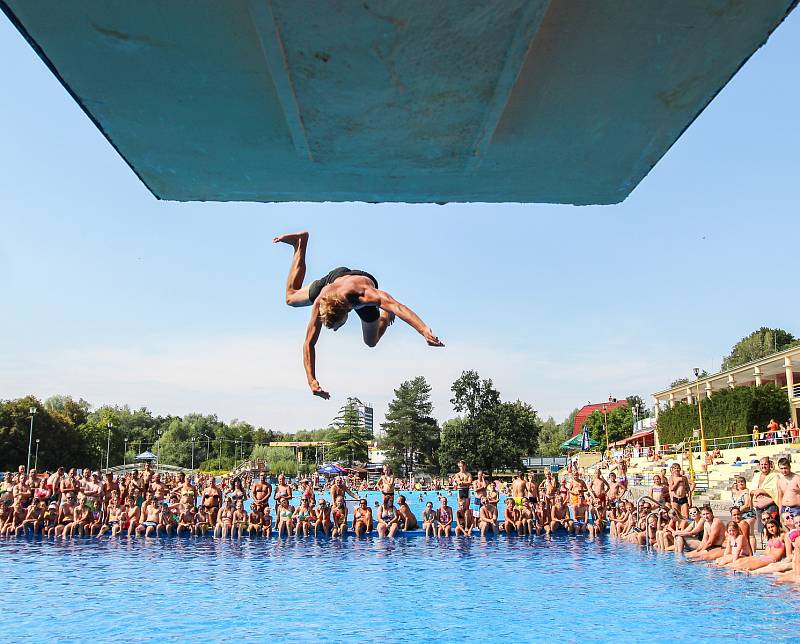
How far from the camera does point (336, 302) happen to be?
12.3ft

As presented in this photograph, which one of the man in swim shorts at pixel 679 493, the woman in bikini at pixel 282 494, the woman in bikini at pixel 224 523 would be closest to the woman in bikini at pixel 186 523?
the woman in bikini at pixel 224 523

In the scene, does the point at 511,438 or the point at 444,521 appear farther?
the point at 511,438

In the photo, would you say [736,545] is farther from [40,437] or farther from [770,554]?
[40,437]

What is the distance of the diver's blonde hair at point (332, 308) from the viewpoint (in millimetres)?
3760

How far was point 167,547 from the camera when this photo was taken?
→ 12891 mm

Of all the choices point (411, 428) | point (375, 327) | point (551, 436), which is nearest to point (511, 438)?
point (411, 428)

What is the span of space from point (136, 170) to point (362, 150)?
0.87 metres

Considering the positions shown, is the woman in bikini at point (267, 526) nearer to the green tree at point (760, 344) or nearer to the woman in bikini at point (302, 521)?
the woman in bikini at point (302, 521)

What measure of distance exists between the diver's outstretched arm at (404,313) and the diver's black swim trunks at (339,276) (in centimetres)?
21

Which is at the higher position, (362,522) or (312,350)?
(312,350)

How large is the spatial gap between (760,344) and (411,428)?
1385 inches

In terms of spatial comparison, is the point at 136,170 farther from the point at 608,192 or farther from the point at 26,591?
the point at 26,591

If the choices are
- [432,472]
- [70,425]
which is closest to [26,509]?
[70,425]

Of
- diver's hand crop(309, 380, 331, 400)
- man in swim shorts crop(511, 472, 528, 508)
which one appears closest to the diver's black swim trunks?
diver's hand crop(309, 380, 331, 400)
